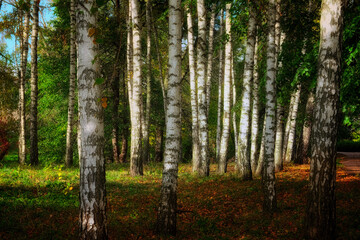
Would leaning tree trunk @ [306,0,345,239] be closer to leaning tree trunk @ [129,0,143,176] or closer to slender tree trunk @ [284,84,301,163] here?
leaning tree trunk @ [129,0,143,176]

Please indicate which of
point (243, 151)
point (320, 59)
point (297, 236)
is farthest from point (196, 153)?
point (320, 59)

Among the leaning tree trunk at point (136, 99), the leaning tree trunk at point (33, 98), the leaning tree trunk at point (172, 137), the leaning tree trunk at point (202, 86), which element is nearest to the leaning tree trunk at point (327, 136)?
the leaning tree trunk at point (172, 137)

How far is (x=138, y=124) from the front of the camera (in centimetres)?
1230

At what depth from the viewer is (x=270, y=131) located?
284 inches

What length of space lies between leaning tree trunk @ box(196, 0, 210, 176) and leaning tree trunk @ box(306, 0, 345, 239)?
790cm

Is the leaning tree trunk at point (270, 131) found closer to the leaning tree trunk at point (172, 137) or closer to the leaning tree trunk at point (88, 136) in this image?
the leaning tree trunk at point (172, 137)

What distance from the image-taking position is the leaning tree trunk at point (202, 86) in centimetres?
1207

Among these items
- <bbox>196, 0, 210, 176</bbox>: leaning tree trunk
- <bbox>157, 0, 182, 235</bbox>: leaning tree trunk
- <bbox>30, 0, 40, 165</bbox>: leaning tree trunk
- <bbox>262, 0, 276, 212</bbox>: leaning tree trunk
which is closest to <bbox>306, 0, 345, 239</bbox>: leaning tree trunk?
<bbox>262, 0, 276, 212</bbox>: leaning tree trunk

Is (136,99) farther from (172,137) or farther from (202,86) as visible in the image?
(172,137)

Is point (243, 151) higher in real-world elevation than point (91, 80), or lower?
lower

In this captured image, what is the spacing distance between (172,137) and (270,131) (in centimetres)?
316

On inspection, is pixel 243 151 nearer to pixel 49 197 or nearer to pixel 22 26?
pixel 49 197

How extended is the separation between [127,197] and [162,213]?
3596 mm

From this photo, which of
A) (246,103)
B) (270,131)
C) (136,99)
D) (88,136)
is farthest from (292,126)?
(88,136)
